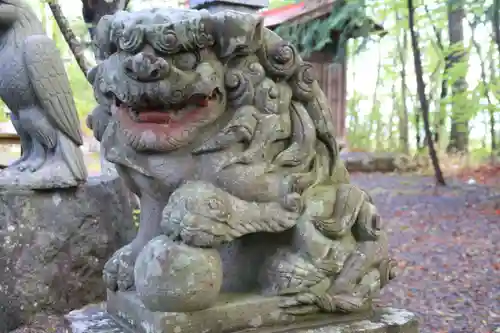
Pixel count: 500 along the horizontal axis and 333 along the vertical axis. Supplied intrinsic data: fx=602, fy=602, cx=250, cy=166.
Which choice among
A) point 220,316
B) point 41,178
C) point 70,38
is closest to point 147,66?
point 220,316

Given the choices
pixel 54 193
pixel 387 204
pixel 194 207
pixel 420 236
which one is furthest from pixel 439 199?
pixel 194 207

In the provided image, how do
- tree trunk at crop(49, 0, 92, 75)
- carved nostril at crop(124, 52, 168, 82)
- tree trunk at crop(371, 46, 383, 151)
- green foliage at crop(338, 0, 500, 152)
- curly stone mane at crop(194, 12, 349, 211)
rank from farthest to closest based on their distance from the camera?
tree trunk at crop(371, 46, 383, 151) → green foliage at crop(338, 0, 500, 152) → tree trunk at crop(49, 0, 92, 75) → curly stone mane at crop(194, 12, 349, 211) → carved nostril at crop(124, 52, 168, 82)

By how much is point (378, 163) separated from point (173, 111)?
8.63 metres

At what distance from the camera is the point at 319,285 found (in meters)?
1.62

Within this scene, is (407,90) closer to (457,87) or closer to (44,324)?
(457,87)

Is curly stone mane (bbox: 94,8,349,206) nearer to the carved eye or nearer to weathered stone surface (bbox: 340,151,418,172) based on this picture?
A: the carved eye

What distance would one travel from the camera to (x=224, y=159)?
154 centimetres

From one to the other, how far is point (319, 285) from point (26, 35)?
2.54 metres

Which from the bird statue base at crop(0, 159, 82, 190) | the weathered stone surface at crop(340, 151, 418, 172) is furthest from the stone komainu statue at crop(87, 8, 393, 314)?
the weathered stone surface at crop(340, 151, 418, 172)

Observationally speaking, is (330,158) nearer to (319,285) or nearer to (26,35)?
(319,285)

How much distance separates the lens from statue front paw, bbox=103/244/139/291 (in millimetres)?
1655

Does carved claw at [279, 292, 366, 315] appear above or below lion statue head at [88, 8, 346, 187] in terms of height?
below

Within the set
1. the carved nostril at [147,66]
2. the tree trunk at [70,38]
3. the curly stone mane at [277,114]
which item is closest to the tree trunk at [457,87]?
the tree trunk at [70,38]

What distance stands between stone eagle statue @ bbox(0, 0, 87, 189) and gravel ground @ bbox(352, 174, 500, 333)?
2080 millimetres
